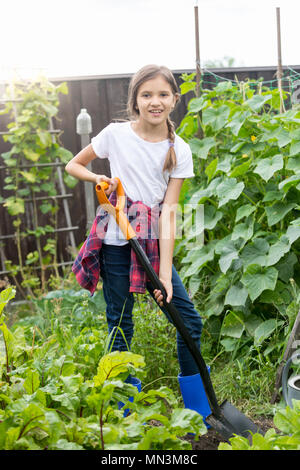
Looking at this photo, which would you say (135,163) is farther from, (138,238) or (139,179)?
(138,238)

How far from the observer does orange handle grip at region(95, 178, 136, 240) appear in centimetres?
188

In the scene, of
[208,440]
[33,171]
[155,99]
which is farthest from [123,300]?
[33,171]

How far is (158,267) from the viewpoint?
2080 mm

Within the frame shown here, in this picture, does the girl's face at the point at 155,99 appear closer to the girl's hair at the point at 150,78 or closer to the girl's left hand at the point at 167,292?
the girl's hair at the point at 150,78

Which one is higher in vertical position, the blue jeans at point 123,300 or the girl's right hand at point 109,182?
the girl's right hand at point 109,182

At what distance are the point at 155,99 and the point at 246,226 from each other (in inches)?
37.8

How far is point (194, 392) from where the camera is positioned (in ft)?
6.96

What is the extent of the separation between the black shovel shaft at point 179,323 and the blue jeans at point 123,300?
123 mm

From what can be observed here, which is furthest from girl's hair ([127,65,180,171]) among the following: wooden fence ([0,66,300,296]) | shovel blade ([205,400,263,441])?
wooden fence ([0,66,300,296])

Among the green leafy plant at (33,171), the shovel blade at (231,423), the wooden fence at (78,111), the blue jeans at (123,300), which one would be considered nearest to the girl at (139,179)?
the blue jeans at (123,300)

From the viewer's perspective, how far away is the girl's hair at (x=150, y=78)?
1.94m
